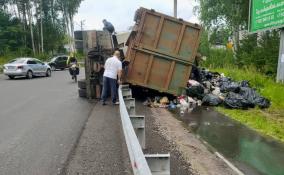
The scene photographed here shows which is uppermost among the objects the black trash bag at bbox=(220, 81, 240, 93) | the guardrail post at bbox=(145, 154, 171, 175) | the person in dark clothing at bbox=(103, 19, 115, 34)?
the person in dark clothing at bbox=(103, 19, 115, 34)

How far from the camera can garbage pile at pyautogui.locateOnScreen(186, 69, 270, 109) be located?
1226 centimetres

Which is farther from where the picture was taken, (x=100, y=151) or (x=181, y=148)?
(x=181, y=148)

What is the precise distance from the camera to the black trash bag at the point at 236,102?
12203 millimetres

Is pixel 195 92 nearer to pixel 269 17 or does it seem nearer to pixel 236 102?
pixel 236 102

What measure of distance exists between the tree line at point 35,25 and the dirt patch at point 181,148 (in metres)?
45.8

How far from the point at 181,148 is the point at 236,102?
5.71 m

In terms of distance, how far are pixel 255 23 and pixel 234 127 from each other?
9.52 m

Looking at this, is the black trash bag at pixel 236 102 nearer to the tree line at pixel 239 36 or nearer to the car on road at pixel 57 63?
the tree line at pixel 239 36

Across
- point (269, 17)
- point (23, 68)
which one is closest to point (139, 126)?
point (269, 17)

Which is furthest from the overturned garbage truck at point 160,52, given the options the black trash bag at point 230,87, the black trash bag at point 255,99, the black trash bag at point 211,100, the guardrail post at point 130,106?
the guardrail post at point 130,106

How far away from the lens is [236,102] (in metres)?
12.4

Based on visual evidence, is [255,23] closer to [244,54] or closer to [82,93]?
[244,54]

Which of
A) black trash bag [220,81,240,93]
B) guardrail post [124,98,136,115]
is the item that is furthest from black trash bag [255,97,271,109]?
guardrail post [124,98,136,115]

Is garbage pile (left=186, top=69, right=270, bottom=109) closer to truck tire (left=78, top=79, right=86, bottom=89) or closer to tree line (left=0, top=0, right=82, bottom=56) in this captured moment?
truck tire (left=78, top=79, right=86, bottom=89)
